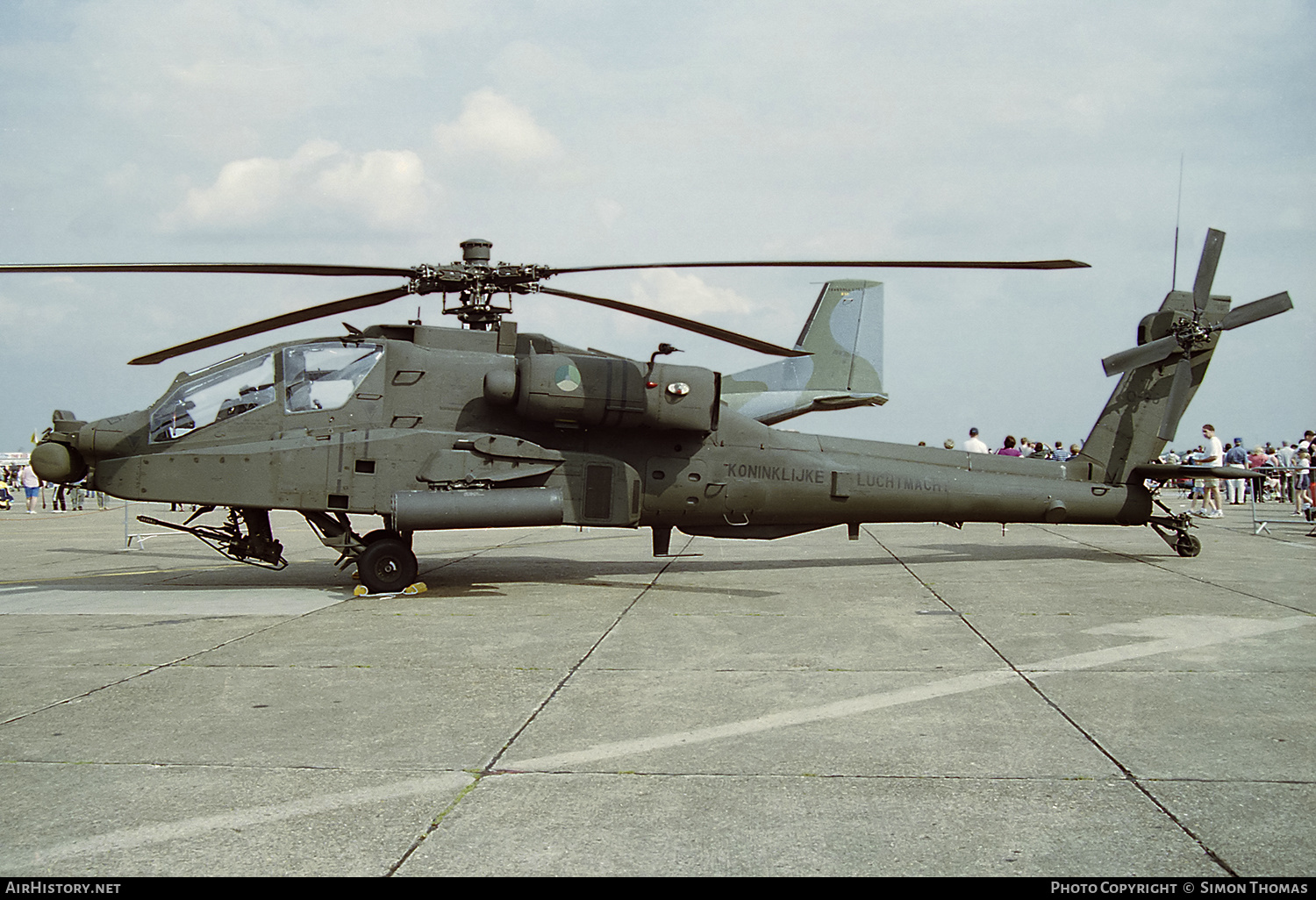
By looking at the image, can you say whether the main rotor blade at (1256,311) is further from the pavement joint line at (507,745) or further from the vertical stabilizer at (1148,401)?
the pavement joint line at (507,745)

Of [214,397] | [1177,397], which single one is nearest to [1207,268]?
[1177,397]

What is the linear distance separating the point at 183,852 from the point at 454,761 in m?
1.27

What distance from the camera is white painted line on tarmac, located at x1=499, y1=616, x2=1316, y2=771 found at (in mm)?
4594

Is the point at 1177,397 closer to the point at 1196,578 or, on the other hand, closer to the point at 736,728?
the point at 1196,578

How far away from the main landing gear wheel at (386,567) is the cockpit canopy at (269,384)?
1508mm

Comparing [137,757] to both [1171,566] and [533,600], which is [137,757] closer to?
[533,600]

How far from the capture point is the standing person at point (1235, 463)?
96.9 ft

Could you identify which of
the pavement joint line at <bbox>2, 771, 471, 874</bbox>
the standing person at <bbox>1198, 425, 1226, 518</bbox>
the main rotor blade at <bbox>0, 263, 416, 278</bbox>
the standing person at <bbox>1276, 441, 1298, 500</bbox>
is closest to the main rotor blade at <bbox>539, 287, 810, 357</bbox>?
the main rotor blade at <bbox>0, 263, 416, 278</bbox>

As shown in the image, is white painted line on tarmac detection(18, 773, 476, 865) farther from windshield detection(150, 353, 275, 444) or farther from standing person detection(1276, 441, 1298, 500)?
standing person detection(1276, 441, 1298, 500)

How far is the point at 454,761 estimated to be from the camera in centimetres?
443

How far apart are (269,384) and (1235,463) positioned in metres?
30.7

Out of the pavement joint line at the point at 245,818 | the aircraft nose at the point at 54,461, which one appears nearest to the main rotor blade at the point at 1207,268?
the pavement joint line at the point at 245,818

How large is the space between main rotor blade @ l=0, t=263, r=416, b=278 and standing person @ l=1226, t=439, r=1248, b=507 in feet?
92.0
